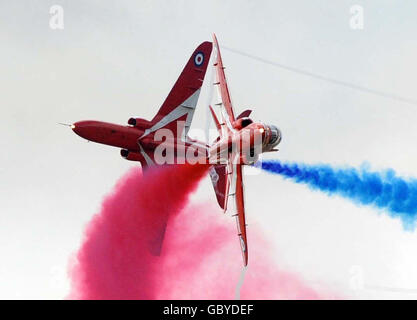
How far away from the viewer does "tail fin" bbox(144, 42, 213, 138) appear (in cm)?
7869

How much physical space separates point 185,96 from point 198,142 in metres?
3.86

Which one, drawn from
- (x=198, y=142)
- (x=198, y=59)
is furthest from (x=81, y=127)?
(x=198, y=59)

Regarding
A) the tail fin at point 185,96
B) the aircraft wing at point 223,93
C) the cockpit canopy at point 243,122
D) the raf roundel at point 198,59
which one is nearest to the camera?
the cockpit canopy at point 243,122

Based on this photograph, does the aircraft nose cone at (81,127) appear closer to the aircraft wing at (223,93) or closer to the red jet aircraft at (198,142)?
the red jet aircraft at (198,142)

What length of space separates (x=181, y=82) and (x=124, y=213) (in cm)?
941

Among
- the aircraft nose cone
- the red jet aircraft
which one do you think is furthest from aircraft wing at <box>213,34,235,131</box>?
the aircraft nose cone

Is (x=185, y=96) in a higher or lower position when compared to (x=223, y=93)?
lower

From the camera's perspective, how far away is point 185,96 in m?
80.1

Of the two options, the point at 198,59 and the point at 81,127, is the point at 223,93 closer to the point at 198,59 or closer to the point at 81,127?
the point at 198,59

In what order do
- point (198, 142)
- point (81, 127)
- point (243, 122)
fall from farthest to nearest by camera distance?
1. point (198, 142)
2. point (243, 122)
3. point (81, 127)

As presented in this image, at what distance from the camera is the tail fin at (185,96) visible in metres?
78.7

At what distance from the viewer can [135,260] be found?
80.6m

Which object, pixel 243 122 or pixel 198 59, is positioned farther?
pixel 198 59

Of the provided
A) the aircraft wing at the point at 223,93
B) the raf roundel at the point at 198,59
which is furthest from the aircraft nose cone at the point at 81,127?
the raf roundel at the point at 198,59
